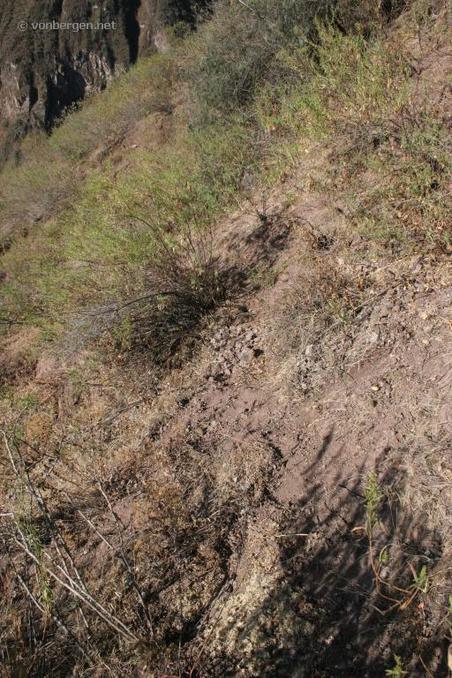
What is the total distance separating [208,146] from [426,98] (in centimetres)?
294

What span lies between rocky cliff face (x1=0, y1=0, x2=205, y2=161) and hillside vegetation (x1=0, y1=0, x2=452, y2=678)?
21.5 m

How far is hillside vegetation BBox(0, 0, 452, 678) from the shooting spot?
196cm

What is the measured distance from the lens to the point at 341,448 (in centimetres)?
254

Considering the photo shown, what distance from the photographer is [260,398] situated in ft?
10.4

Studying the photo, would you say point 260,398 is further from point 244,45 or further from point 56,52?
point 56,52

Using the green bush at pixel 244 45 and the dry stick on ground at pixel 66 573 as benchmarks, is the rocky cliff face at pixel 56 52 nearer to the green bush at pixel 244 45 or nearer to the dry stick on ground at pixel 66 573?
the green bush at pixel 244 45

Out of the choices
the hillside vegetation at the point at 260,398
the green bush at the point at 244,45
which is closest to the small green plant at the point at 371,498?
the hillside vegetation at the point at 260,398

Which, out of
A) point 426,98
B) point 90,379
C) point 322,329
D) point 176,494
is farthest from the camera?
point 90,379

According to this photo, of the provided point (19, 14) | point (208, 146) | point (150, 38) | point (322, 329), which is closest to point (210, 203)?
point (208, 146)

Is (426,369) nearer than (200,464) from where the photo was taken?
Yes

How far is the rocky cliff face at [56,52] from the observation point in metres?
23.1

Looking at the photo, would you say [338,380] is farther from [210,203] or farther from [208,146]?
[208,146]

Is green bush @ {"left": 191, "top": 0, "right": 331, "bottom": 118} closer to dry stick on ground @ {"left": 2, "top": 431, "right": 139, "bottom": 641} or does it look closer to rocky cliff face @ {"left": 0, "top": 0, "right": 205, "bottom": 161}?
dry stick on ground @ {"left": 2, "top": 431, "right": 139, "bottom": 641}
